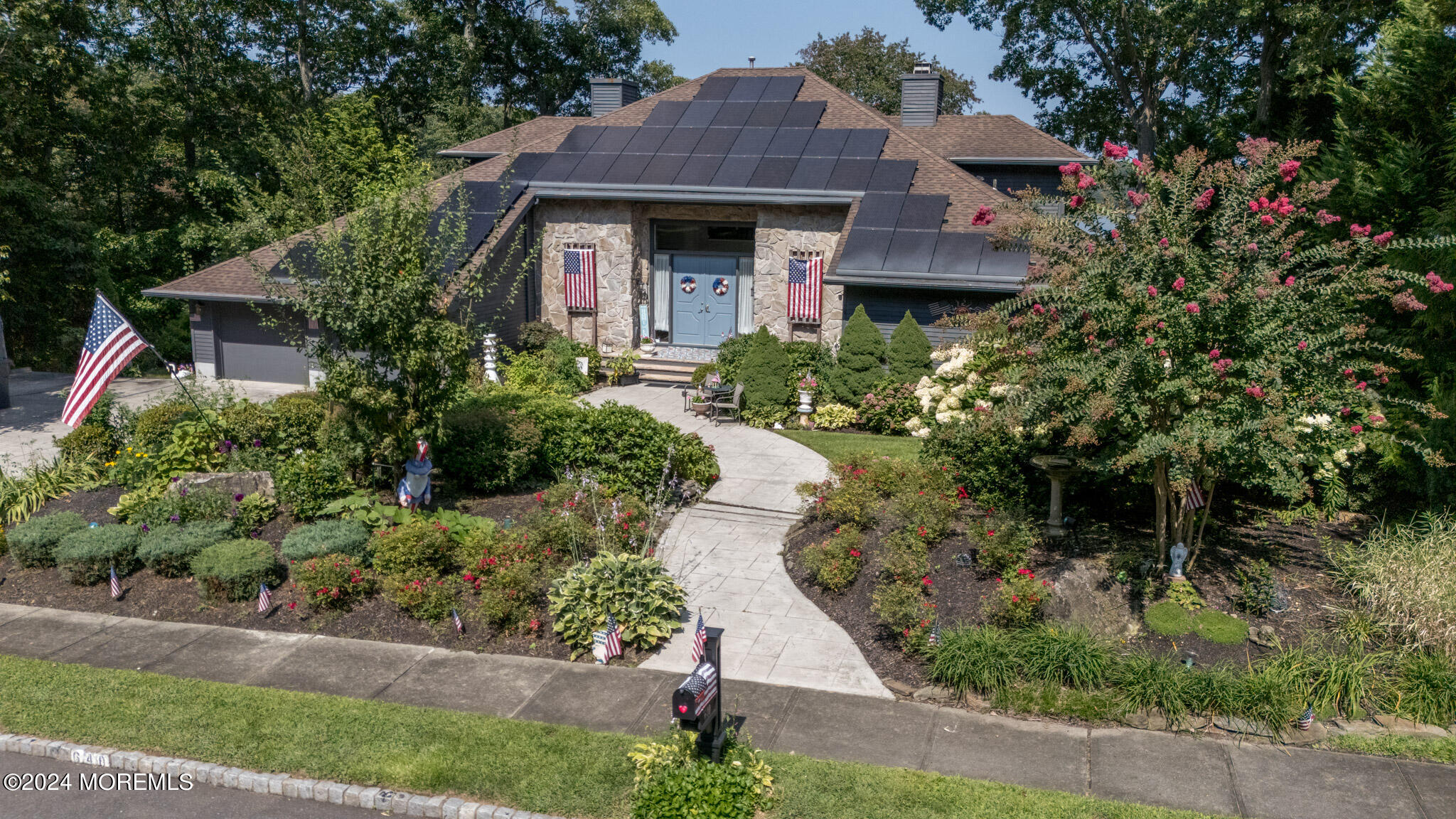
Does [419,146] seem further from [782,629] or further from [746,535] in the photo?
[782,629]

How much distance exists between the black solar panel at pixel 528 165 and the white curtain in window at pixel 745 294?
4749 millimetres

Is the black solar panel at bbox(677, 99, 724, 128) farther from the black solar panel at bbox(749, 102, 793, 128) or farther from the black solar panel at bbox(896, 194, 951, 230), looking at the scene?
the black solar panel at bbox(896, 194, 951, 230)

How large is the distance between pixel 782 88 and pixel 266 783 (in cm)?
1857

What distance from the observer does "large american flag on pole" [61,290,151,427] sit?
1045 cm

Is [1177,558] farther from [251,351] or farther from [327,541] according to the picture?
[251,351]

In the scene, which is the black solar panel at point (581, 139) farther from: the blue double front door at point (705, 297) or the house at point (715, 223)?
the blue double front door at point (705, 297)

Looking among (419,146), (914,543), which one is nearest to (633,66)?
(419,146)

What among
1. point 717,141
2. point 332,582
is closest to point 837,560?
point 332,582

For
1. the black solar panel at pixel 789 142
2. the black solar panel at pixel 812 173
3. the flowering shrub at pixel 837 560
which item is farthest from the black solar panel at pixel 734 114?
the flowering shrub at pixel 837 560

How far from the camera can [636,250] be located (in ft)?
64.7

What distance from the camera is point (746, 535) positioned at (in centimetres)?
1125

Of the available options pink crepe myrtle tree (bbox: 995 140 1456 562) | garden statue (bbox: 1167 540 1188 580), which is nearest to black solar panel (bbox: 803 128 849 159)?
pink crepe myrtle tree (bbox: 995 140 1456 562)

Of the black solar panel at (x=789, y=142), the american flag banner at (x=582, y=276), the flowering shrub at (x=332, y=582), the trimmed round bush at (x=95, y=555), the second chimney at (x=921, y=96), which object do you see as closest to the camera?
the flowering shrub at (x=332, y=582)

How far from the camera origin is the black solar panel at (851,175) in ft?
59.2
